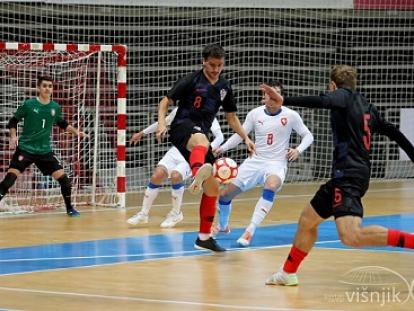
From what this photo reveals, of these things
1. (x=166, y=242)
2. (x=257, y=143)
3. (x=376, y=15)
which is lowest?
(x=166, y=242)

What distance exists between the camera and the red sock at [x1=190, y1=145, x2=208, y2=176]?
11.1 metres

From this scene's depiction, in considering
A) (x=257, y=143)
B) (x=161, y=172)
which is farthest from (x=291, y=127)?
(x=161, y=172)

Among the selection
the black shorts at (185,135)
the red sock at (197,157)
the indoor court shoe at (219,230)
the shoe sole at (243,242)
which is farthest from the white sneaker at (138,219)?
the red sock at (197,157)

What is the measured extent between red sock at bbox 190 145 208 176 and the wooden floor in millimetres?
1000

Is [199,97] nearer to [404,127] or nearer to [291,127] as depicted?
[291,127]

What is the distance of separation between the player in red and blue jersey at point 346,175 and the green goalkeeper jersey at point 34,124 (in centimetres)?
676

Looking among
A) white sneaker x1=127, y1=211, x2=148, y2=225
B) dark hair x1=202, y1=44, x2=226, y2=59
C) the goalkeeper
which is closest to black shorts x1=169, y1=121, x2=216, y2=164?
dark hair x1=202, y1=44, x2=226, y2=59

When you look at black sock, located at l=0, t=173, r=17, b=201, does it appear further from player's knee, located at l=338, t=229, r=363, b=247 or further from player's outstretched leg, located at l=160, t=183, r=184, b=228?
player's knee, located at l=338, t=229, r=363, b=247

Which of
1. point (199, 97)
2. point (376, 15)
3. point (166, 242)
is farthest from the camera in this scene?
point (376, 15)

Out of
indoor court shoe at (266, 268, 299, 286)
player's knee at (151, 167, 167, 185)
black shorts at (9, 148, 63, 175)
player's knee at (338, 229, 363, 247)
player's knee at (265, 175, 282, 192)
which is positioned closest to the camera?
player's knee at (338, 229, 363, 247)

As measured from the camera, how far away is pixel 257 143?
13.5 m

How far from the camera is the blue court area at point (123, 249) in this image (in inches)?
441

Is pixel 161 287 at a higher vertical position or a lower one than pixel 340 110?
lower

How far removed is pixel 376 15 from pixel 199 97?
11.8 metres
